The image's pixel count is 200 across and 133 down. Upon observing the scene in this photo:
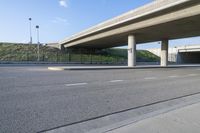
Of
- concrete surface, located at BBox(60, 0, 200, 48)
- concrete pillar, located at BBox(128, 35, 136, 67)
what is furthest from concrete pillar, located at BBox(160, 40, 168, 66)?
concrete surface, located at BBox(60, 0, 200, 48)

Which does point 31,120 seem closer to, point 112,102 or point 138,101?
point 112,102

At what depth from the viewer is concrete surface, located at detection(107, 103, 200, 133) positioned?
4.78m

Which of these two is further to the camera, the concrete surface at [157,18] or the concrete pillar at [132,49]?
the concrete pillar at [132,49]

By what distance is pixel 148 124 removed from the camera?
5.17 metres

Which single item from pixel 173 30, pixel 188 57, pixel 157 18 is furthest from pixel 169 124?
pixel 188 57

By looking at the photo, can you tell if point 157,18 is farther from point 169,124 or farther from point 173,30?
point 169,124

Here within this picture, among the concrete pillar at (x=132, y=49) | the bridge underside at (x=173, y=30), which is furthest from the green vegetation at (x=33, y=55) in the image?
the concrete pillar at (x=132, y=49)

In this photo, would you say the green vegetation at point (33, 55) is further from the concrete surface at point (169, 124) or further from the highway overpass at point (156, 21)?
the concrete surface at point (169, 124)

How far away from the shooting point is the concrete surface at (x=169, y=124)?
4780mm

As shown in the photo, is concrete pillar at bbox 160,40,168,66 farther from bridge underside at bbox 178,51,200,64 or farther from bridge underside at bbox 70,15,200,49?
bridge underside at bbox 178,51,200,64

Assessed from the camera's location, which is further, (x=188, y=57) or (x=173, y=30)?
(x=188, y=57)

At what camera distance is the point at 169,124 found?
5188 mm

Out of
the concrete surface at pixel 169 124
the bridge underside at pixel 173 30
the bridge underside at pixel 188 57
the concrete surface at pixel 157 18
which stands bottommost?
the concrete surface at pixel 169 124

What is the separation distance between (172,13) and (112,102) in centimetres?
1683
